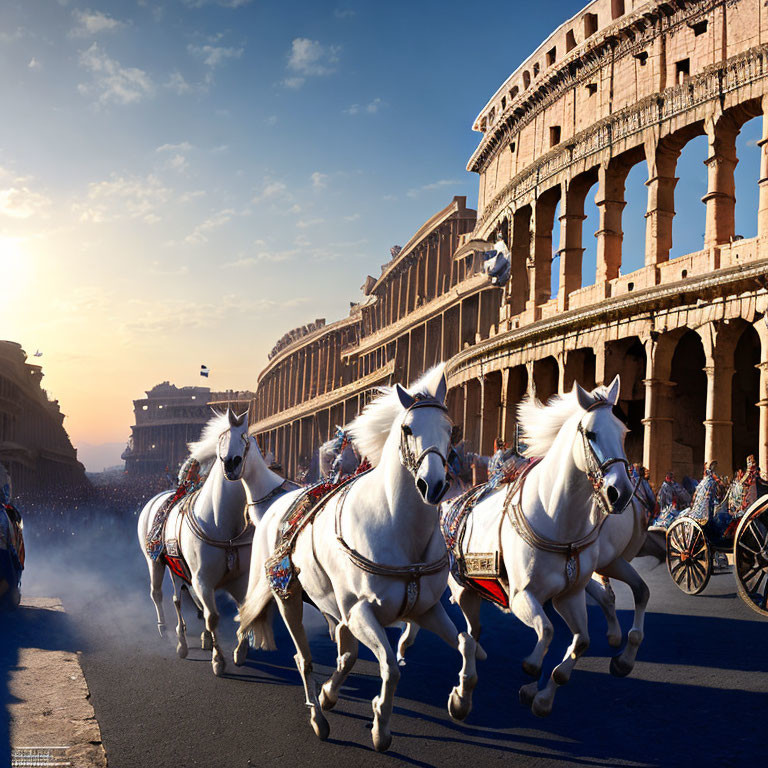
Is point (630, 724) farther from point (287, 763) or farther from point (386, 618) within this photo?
point (287, 763)

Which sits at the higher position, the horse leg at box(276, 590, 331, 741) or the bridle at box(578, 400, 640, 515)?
the bridle at box(578, 400, 640, 515)

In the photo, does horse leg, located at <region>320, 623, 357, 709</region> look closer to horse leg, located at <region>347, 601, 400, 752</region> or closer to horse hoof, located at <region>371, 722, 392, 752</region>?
horse leg, located at <region>347, 601, 400, 752</region>

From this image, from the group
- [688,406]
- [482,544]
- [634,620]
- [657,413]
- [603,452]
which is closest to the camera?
[603,452]

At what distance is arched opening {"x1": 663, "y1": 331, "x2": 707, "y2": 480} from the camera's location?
23.9 metres

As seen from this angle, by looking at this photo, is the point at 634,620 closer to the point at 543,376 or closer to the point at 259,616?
the point at 259,616

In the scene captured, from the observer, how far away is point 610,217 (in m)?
25.3

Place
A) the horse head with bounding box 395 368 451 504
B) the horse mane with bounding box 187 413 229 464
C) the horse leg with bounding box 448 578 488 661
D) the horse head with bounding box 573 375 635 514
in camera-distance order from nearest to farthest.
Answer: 1. the horse head with bounding box 395 368 451 504
2. the horse head with bounding box 573 375 635 514
3. the horse leg with bounding box 448 578 488 661
4. the horse mane with bounding box 187 413 229 464

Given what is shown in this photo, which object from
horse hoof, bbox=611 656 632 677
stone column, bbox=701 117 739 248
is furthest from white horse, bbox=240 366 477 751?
stone column, bbox=701 117 739 248

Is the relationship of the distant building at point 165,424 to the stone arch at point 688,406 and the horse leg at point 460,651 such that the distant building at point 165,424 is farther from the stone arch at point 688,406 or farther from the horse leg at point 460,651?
the horse leg at point 460,651

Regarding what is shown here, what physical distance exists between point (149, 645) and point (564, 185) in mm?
22411

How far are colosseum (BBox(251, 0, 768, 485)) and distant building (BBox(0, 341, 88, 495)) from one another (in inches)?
986

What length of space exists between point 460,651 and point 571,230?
23832 mm

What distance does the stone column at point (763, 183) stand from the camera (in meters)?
19.1

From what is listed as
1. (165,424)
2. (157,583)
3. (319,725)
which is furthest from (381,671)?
(165,424)
